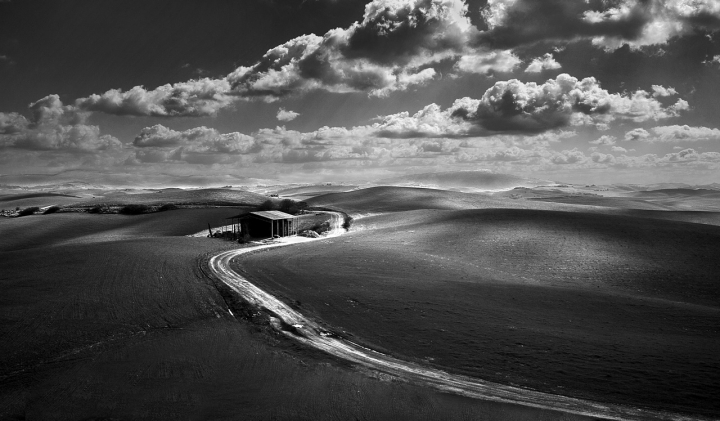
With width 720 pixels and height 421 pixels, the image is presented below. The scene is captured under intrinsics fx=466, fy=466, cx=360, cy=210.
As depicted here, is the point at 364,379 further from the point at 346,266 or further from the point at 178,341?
the point at 346,266

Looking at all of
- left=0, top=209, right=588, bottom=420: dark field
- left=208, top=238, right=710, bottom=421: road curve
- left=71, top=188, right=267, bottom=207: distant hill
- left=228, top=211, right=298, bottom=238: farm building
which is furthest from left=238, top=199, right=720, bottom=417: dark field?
left=71, top=188, right=267, bottom=207: distant hill

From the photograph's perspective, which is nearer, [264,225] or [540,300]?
[540,300]

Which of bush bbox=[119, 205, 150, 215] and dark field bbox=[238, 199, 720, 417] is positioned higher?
bush bbox=[119, 205, 150, 215]

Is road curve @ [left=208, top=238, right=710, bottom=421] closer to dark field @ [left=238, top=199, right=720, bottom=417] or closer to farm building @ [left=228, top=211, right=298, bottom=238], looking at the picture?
dark field @ [left=238, top=199, right=720, bottom=417]

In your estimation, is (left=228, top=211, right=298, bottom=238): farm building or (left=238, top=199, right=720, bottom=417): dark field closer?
(left=238, top=199, right=720, bottom=417): dark field

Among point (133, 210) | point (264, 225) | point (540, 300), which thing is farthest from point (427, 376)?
point (133, 210)

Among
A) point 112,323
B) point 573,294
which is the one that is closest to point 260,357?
point 112,323

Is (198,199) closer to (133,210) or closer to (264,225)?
(133,210)
